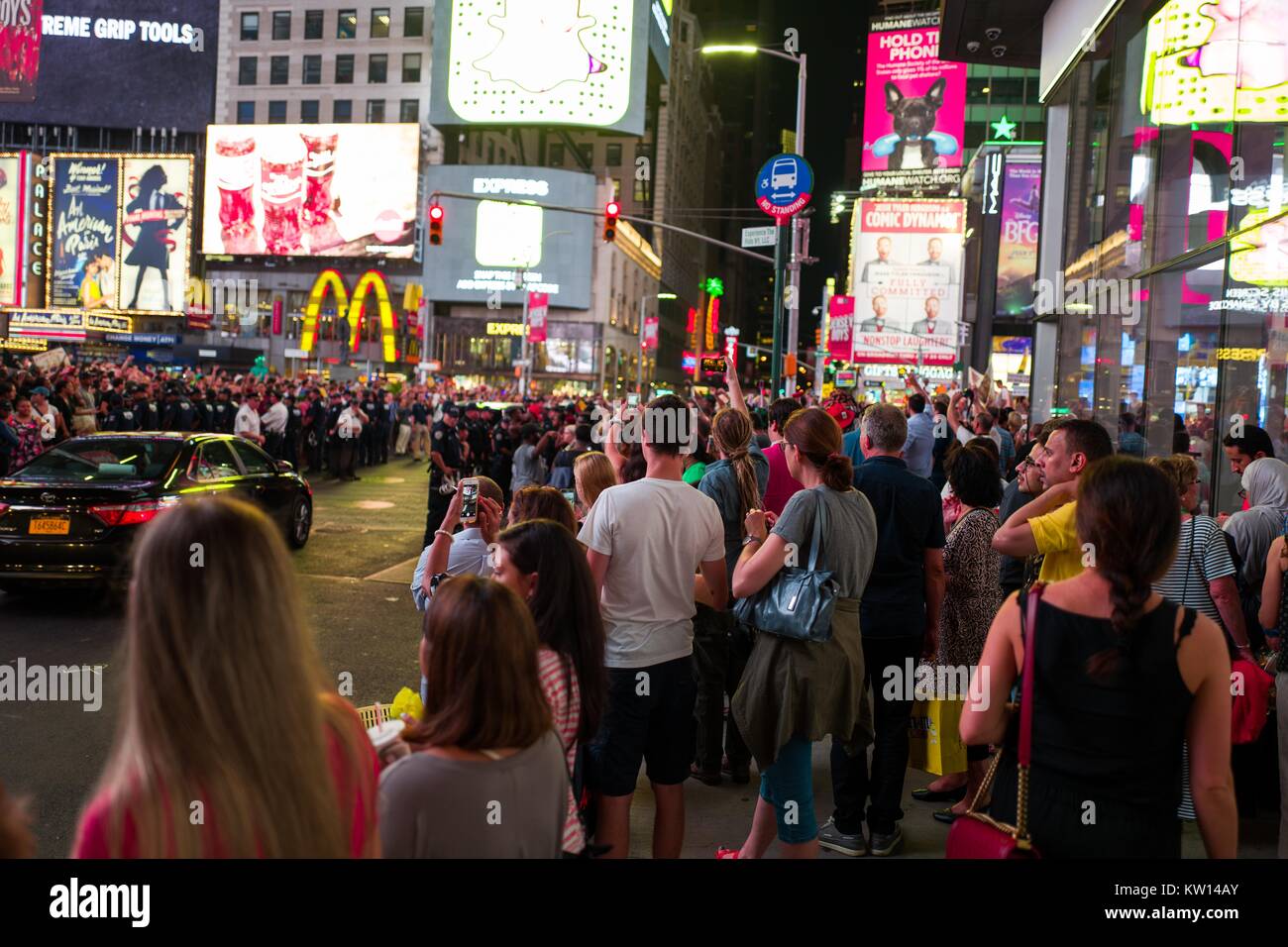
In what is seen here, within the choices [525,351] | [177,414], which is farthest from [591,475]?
[525,351]

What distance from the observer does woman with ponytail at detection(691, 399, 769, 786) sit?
240 inches

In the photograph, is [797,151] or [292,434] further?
[292,434]

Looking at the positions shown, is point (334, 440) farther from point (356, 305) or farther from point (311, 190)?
point (356, 305)

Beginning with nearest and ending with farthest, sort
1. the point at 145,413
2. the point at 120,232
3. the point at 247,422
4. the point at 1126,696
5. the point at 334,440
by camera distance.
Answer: the point at 1126,696 < the point at 145,413 < the point at 247,422 < the point at 334,440 < the point at 120,232

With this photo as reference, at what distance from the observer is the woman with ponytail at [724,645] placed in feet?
20.0

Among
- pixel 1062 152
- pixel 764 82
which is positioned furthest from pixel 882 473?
pixel 764 82

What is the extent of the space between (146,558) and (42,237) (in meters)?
83.9

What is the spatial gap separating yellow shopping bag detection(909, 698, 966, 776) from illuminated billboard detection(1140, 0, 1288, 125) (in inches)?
237

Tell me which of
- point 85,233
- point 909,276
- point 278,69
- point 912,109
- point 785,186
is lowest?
point 785,186

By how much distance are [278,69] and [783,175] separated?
242 feet

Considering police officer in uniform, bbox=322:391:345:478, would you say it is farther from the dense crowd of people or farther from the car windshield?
the dense crowd of people

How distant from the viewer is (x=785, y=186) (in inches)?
639

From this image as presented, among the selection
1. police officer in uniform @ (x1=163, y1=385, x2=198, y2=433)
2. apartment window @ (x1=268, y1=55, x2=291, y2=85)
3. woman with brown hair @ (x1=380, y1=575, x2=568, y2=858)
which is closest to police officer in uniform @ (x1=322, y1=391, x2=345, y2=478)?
police officer in uniform @ (x1=163, y1=385, x2=198, y2=433)
